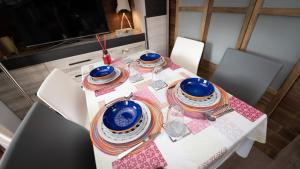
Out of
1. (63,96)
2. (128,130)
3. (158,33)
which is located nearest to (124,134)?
(128,130)

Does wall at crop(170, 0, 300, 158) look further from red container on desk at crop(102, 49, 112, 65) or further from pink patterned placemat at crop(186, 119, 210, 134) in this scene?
red container on desk at crop(102, 49, 112, 65)

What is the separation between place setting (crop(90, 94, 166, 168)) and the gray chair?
0.12 m

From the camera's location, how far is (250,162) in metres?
1.09

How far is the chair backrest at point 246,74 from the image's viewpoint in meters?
0.82

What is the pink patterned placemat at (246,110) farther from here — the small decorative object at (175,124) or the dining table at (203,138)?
the small decorative object at (175,124)

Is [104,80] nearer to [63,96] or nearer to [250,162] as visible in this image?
[63,96]

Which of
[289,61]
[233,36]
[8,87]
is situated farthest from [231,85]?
[8,87]

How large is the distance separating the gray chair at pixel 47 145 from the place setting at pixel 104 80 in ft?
0.82

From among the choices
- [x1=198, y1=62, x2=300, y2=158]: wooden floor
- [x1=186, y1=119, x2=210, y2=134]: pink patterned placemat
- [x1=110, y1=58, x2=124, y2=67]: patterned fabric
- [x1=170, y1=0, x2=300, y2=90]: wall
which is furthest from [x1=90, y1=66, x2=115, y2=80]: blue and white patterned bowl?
[x1=198, y1=62, x2=300, y2=158]: wooden floor

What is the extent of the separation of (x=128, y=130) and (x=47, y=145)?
0.29 m

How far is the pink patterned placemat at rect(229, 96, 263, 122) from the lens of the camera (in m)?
0.58

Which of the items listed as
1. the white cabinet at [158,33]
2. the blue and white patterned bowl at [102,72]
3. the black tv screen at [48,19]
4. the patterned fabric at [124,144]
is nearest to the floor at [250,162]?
the patterned fabric at [124,144]

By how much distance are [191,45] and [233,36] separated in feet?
1.15

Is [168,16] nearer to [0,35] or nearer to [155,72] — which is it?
[155,72]
